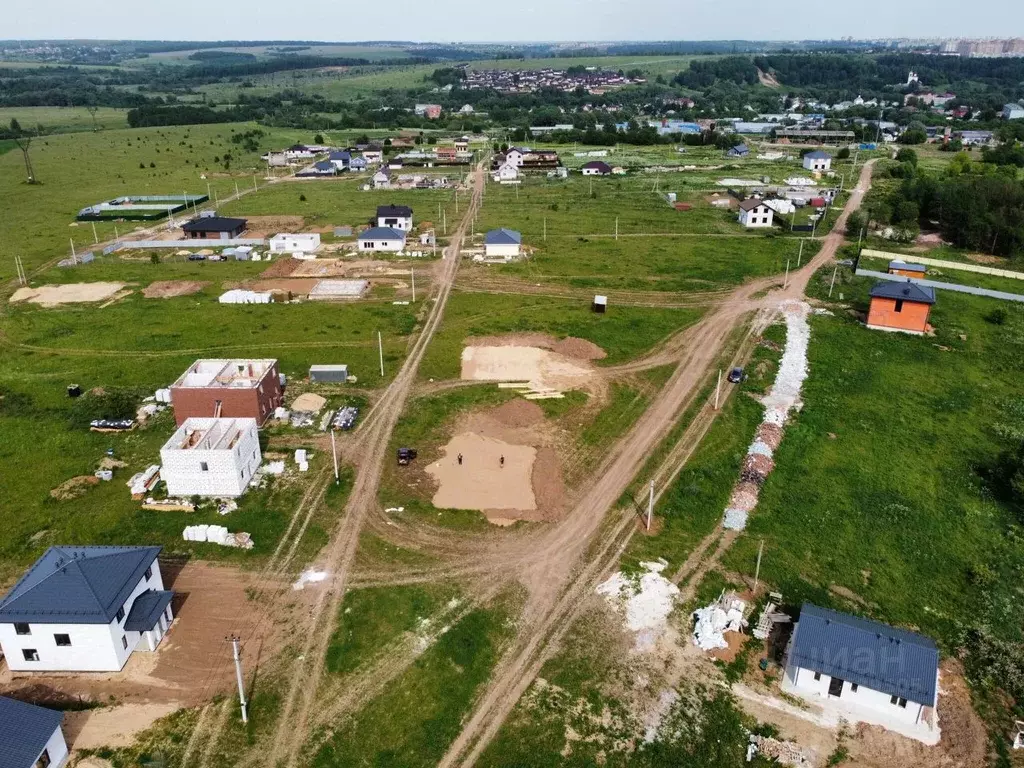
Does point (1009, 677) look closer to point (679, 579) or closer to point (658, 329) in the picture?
point (679, 579)

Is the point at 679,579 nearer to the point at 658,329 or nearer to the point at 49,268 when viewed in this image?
the point at 658,329

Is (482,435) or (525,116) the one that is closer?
(482,435)

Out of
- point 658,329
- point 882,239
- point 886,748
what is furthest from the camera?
point 882,239

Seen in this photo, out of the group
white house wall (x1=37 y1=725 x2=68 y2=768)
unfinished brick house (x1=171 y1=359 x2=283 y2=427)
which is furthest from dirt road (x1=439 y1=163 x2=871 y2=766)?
unfinished brick house (x1=171 y1=359 x2=283 y2=427)

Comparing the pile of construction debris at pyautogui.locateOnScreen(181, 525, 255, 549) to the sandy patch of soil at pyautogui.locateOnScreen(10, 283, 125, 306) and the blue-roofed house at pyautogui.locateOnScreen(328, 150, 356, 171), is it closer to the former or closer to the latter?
the sandy patch of soil at pyautogui.locateOnScreen(10, 283, 125, 306)

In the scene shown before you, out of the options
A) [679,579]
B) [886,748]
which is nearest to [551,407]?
[679,579]

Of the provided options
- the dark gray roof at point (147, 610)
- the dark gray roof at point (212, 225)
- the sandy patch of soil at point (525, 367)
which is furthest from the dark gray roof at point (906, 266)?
the dark gray roof at point (212, 225)

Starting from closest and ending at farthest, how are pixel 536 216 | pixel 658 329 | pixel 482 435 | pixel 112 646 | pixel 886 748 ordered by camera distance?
pixel 886 748 → pixel 112 646 → pixel 482 435 → pixel 658 329 → pixel 536 216
